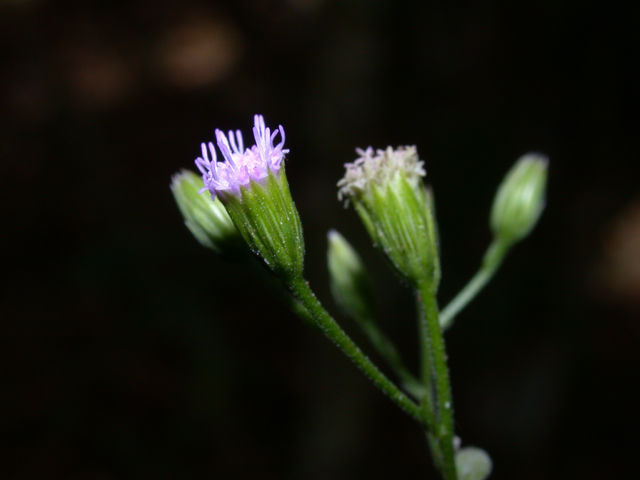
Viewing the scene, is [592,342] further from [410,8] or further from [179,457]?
[410,8]

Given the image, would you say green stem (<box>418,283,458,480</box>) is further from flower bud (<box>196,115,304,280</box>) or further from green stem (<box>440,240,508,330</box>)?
flower bud (<box>196,115,304,280</box>)

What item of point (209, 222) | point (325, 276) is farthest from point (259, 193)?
point (325, 276)

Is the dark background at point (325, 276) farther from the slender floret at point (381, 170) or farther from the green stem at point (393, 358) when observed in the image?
the slender floret at point (381, 170)

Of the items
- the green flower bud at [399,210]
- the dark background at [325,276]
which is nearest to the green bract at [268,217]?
the green flower bud at [399,210]

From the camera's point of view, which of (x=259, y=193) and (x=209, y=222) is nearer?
(x=259, y=193)

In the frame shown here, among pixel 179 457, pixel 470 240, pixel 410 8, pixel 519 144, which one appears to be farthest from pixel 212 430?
pixel 410 8

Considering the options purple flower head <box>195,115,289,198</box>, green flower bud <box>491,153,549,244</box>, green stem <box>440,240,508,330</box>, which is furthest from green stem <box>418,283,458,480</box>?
green flower bud <box>491,153,549,244</box>

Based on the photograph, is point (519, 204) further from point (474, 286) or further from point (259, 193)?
point (259, 193)
